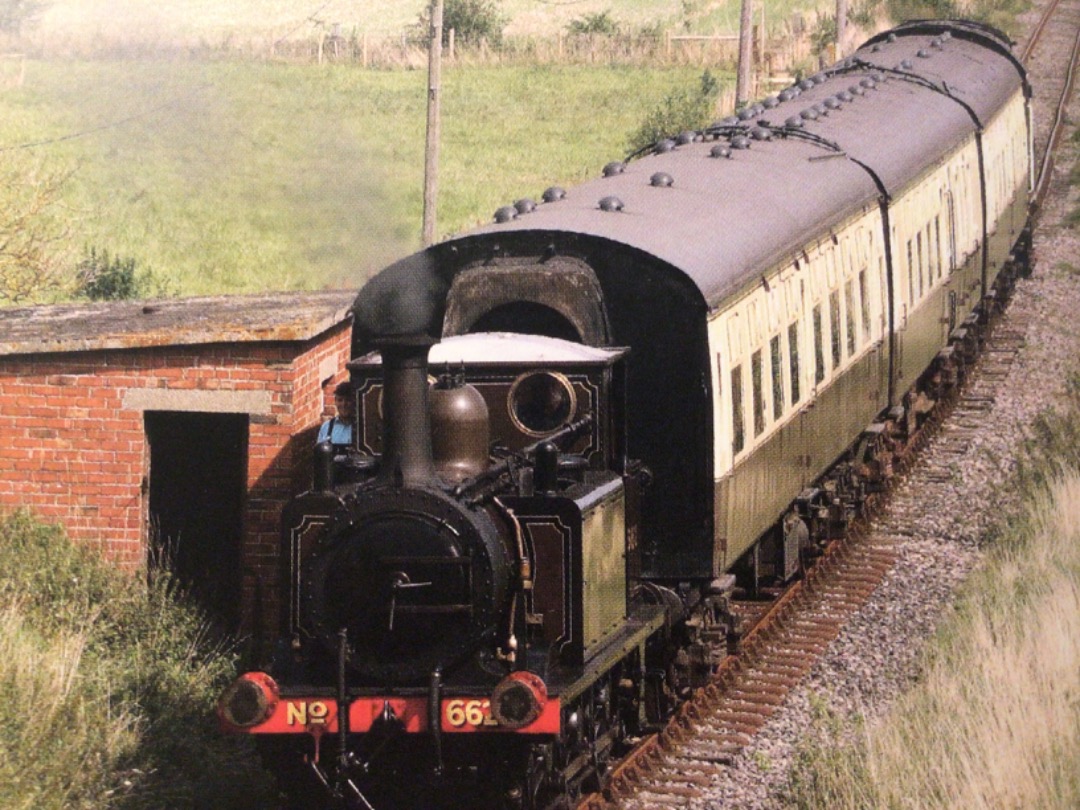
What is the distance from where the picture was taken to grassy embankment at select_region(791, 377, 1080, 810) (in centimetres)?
871

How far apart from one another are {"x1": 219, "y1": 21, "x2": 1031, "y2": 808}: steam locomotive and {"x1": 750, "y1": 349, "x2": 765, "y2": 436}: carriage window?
0.03 metres

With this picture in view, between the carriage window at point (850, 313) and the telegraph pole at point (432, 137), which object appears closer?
the carriage window at point (850, 313)

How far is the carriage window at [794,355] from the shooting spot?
1219cm

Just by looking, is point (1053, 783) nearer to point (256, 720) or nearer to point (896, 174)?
point (256, 720)

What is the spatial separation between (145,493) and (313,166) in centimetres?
308

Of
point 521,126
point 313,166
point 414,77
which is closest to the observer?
point 313,166

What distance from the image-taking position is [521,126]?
39.9 metres

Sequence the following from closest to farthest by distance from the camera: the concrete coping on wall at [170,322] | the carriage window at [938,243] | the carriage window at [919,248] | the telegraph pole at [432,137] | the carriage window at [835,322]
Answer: the concrete coping on wall at [170,322] → the carriage window at [835,322] → the carriage window at [919,248] → the carriage window at [938,243] → the telegraph pole at [432,137]

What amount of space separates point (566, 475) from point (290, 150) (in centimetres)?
359

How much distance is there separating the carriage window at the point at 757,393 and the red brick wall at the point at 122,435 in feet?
11.2

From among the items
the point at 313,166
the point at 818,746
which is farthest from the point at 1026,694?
the point at 313,166

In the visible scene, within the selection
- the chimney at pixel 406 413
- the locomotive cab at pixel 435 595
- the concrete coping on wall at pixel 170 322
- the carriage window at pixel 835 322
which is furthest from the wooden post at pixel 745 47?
the chimney at pixel 406 413

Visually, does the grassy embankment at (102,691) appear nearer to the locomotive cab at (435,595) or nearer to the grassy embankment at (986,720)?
the locomotive cab at (435,595)

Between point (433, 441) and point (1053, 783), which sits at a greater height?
point (433, 441)
